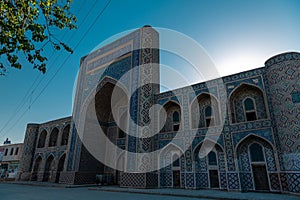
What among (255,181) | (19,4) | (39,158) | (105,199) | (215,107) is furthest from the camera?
(39,158)

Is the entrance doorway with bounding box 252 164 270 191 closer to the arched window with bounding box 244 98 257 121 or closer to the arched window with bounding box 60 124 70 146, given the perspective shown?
the arched window with bounding box 244 98 257 121

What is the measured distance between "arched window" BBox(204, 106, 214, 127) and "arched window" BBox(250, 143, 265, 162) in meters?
2.04

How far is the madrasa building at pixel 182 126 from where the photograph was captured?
7766 mm

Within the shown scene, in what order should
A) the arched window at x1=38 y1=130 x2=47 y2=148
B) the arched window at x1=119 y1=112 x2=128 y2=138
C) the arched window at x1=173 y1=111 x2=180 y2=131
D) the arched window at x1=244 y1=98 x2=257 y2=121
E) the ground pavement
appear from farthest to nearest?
the arched window at x1=38 y1=130 x2=47 y2=148
the arched window at x1=119 y1=112 x2=128 y2=138
the arched window at x1=173 y1=111 x2=180 y2=131
the arched window at x1=244 y1=98 x2=257 y2=121
the ground pavement

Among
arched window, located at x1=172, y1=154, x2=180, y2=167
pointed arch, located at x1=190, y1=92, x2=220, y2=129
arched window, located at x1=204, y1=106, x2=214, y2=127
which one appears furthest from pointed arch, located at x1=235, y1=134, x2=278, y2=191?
arched window, located at x1=172, y1=154, x2=180, y2=167

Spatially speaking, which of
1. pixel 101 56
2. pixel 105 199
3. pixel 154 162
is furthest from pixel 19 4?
pixel 101 56

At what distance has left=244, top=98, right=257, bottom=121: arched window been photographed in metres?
8.91

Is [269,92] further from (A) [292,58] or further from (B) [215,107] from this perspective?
(B) [215,107]

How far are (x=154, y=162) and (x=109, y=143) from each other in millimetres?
5052

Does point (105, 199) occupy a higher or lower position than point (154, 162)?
lower

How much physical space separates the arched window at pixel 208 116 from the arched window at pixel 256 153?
2038 millimetres

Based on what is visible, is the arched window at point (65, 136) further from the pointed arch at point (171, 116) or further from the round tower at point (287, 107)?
the round tower at point (287, 107)

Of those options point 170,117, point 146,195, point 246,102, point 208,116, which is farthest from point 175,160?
point 246,102

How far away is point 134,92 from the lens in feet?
37.3
